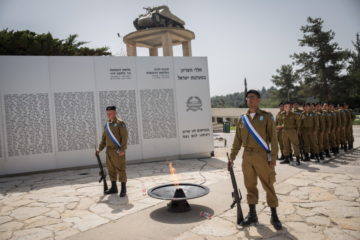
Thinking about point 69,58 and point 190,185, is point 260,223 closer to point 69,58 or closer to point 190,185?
point 190,185

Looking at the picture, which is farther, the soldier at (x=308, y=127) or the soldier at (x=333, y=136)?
the soldier at (x=333, y=136)

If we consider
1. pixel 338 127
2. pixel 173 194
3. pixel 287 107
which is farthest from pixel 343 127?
pixel 173 194

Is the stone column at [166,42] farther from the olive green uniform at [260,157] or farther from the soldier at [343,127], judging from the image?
the olive green uniform at [260,157]

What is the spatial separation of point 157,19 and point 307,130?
11844 mm

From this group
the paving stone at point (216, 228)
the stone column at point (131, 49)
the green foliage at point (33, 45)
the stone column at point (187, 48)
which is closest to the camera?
the paving stone at point (216, 228)

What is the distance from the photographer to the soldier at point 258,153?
13.1 ft

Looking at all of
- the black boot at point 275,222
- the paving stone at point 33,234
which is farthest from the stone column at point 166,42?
the black boot at point 275,222

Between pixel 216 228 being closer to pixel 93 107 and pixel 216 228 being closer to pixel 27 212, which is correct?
pixel 27 212

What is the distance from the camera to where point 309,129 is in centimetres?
916

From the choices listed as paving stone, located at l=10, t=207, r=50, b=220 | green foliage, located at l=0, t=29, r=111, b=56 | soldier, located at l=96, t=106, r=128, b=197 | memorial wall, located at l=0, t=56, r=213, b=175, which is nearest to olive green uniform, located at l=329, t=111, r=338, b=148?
memorial wall, located at l=0, t=56, r=213, b=175

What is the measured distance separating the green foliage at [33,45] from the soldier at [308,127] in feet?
52.6

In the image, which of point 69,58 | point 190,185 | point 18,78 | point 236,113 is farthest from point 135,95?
point 236,113

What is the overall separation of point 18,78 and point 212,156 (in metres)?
6.82

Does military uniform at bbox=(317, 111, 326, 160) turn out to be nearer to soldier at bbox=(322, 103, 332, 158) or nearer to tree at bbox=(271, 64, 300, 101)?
soldier at bbox=(322, 103, 332, 158)
